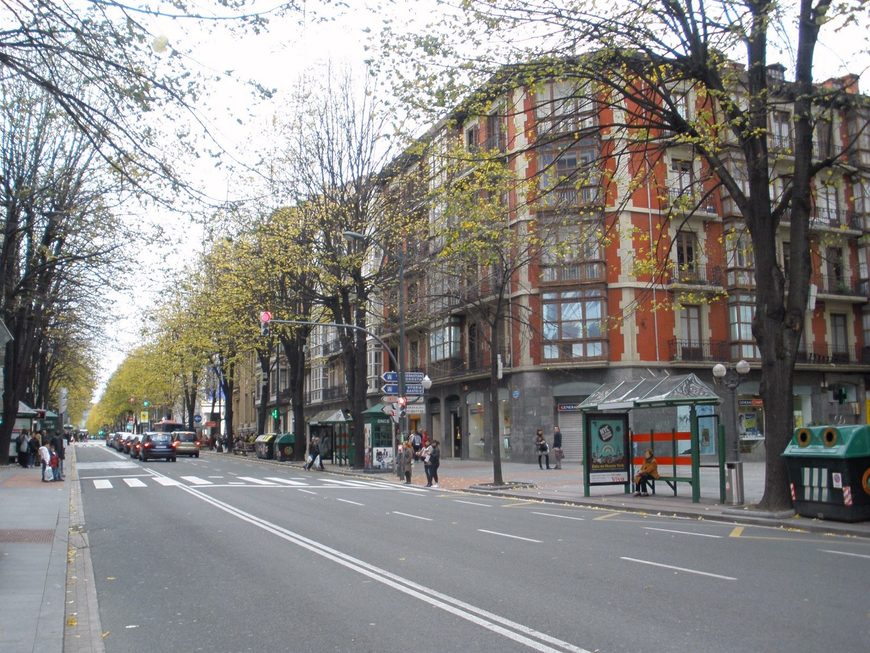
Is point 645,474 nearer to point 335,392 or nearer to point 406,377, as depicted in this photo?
point 406,377

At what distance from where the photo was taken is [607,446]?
2169 centimetres

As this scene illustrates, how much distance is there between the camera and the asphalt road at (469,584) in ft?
21.9

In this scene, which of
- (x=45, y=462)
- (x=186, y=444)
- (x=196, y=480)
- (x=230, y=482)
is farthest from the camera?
(x=186, y=444)

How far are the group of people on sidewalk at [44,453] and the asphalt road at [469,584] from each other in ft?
37.3

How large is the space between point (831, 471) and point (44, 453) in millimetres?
22349

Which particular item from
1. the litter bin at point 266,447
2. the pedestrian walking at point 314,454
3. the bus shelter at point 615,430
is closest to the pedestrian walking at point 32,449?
the pedestrian walking at point 314,454

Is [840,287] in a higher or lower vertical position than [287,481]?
higher

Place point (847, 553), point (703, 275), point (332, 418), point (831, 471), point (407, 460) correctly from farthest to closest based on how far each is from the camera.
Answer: point (332, 418)
point (703, 275)
point (407, 460)
point (831, 471)
point (847, 553)

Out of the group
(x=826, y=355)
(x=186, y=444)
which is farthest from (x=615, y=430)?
(x=186, y=444)

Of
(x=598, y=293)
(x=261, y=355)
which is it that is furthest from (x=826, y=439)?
(x=261, y=355)

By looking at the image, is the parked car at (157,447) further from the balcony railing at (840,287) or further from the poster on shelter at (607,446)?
the balcony railing at (840,287)

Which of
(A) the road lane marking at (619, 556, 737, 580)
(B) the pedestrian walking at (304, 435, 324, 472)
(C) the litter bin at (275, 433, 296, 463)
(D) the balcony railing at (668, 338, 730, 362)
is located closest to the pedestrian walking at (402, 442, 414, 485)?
(B) the pedestrian walking at (304, 435, 324, 472)

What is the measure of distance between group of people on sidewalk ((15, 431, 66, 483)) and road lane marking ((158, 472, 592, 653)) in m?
15.5

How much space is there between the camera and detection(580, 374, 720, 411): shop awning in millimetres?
18672
